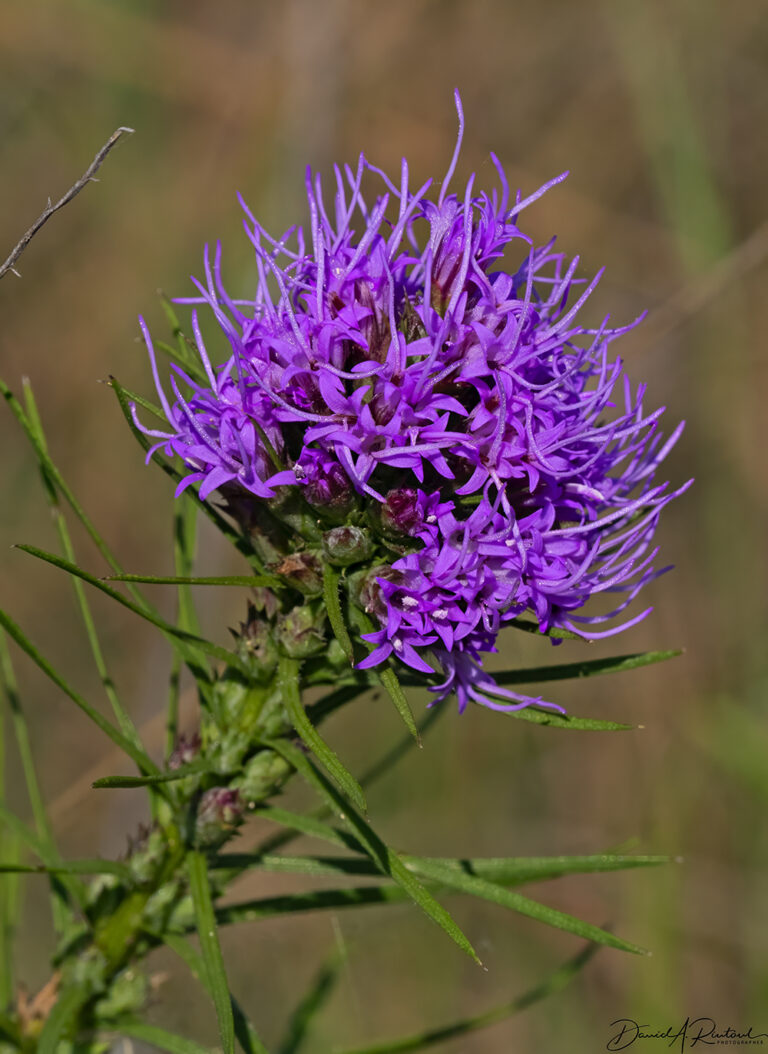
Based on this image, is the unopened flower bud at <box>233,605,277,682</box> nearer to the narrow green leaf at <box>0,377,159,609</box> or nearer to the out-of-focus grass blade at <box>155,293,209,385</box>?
the narrow green leaf at <box>0,377,159,609</box>

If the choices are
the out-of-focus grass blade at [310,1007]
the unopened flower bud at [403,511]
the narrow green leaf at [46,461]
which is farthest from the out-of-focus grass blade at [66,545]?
the out-of-focus grass blade at [310,1007]

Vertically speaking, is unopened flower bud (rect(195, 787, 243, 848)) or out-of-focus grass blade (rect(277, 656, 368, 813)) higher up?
out-of-focus grass blade (rect(277, 656, 368, 813))

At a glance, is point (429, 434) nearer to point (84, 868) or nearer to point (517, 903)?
point (517, 903)

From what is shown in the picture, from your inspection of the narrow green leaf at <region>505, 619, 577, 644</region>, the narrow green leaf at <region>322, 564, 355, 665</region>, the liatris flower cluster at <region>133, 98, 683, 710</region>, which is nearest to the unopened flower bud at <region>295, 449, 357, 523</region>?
the liatris flower cluster at <region>133, 98, 683, 710</region>

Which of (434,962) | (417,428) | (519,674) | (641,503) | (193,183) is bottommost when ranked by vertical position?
(434,962)

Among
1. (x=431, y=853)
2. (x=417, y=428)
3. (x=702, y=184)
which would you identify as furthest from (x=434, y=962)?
(x=702, y=184)

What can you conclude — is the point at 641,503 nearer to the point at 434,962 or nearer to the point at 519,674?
the point at 519,674

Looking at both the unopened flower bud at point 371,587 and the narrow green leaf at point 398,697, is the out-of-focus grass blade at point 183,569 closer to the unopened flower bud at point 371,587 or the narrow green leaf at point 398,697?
the unopened flower bud at point 371,587
